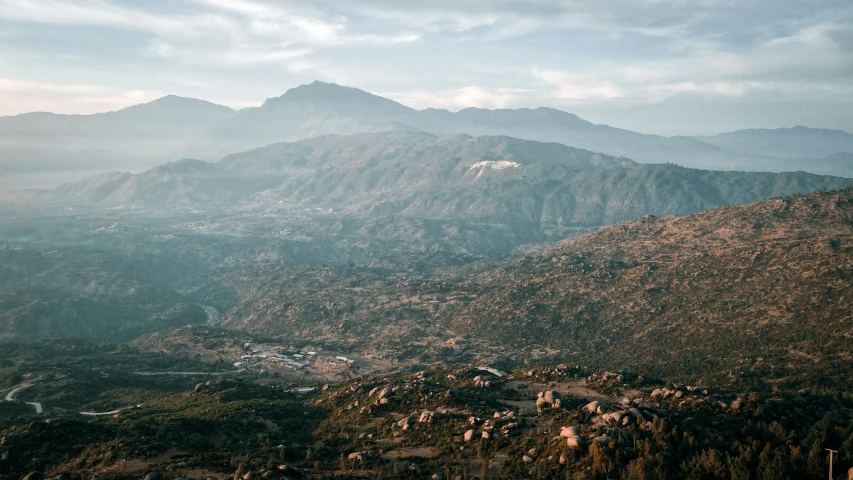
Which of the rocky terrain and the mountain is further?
the mountain

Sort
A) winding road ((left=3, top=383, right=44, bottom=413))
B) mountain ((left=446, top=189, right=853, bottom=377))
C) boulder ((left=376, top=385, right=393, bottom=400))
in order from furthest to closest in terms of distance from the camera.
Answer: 1. mountain ((left=446, top=189, right=853, bottom=377))
2. winding road ((left=3, top=383, right=44, bottom=413))
3. boulder ((left=376, top=385, right=393, bottom=400))

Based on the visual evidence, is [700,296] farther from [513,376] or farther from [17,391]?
[17,391]

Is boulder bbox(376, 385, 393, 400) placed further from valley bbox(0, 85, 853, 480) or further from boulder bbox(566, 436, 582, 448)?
boulder bbox(566, 436, 582, 448)

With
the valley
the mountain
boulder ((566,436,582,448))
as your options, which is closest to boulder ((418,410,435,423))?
the valley

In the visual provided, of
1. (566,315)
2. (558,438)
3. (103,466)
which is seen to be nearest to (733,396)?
(558,438)

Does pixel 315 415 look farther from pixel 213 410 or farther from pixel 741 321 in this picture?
pixel 741 321

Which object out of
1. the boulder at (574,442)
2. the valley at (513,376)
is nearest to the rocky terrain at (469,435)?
the boulder at (574,442)

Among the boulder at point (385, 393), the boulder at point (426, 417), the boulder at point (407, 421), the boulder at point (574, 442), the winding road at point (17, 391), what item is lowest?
the winding road at point (17, 391)

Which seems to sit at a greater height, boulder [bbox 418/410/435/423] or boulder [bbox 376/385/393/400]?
boulder [bbox 418/410/435/423]

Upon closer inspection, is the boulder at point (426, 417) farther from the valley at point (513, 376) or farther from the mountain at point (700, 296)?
the mountain at point (700, 296)
